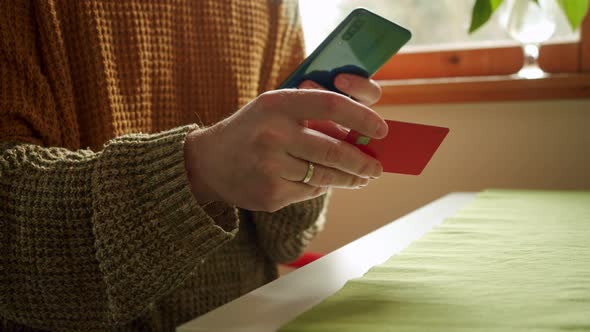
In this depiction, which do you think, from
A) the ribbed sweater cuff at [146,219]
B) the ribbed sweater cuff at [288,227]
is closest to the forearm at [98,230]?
the ribbed sweater cuff at [146,219]

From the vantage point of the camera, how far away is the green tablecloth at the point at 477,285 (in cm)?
43

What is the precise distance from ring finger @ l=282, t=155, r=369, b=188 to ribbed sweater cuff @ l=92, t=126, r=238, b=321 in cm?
9

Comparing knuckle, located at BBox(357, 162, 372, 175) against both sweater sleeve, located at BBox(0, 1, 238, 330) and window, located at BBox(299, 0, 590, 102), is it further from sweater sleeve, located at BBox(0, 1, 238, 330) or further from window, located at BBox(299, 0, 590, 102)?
window, located at BBox(299, 0, 590, 102)

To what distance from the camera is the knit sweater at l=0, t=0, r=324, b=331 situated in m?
0.57

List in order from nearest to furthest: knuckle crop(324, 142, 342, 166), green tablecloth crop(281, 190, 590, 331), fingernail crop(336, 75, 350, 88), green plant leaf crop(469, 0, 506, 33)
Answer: green tablecloth crop(281, 190, 590, 331)
knuckle crop(324, 142, 342, 166)
fingernail crop(336, 75, 350, 88)
green plant leaf crop(469, 0, 506, 33)

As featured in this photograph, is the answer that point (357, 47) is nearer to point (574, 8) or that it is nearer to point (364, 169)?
point (364, 169)

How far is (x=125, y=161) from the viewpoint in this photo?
1.88 ft

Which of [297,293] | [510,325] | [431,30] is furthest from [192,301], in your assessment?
[431,30]

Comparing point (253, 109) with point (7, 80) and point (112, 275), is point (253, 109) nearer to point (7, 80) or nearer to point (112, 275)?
point (112, 275)

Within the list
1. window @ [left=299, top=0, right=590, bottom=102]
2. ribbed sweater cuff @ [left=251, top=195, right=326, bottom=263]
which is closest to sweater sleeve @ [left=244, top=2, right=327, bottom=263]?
ribbed sweater cuff @ [left=251, top=195, right=326, bottom=263]

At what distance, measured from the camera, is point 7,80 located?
70cm

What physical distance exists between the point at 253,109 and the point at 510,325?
254 mm

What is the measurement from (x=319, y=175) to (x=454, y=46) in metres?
1.10

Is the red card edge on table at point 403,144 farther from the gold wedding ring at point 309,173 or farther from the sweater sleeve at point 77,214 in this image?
the sweater sleeve at point 77,214
